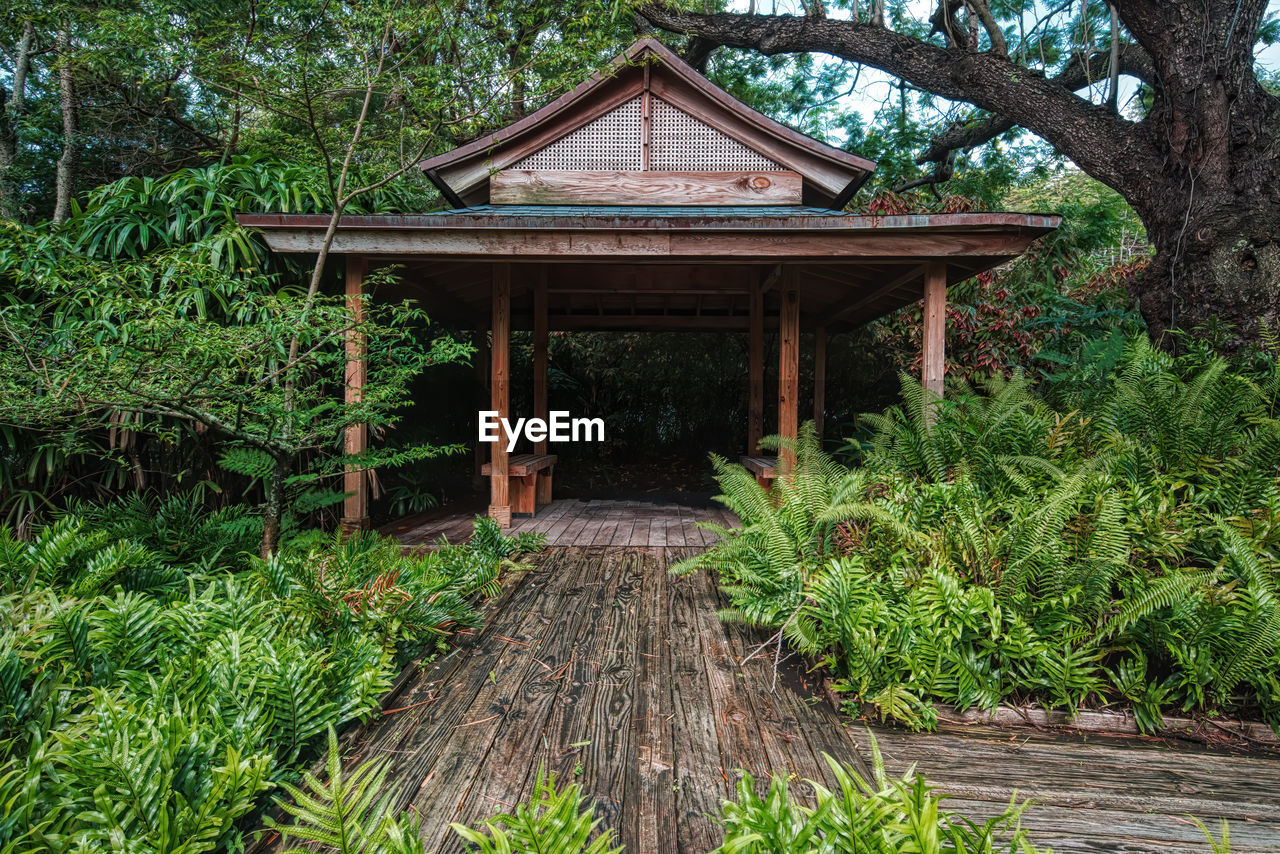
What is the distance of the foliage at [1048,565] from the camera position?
2.07 meters

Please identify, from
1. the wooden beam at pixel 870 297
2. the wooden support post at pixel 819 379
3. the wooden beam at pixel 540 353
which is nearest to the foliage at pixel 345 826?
the wooden beam at pixel 870 297

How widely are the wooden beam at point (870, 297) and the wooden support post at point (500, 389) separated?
10.6ft

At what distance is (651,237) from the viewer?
417 cm

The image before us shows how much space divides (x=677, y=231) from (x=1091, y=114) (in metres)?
4.48

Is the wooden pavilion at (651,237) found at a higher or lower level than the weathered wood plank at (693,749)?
higher

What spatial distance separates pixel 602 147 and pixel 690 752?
5.42 metres

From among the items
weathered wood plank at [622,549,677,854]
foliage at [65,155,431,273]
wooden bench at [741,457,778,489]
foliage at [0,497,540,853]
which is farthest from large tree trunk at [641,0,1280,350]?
foliage at [65,155,431,273]

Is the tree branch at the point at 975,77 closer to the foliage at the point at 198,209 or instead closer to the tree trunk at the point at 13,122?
the foliage at the point at 198,209

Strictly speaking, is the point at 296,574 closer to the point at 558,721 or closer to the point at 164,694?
the point at 164,694

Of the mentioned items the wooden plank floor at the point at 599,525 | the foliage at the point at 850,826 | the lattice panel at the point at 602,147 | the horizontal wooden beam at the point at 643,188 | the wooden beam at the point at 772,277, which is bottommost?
the wooden plank floor at the point at 599,525

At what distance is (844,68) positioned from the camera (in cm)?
1137

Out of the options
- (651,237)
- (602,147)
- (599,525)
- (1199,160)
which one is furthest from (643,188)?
(1199,160)

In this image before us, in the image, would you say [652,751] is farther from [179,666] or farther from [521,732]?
[179,666]

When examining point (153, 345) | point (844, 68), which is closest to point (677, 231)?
point (153, 345)
